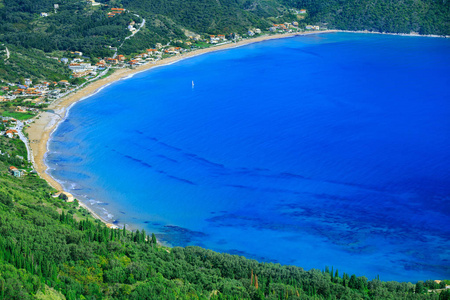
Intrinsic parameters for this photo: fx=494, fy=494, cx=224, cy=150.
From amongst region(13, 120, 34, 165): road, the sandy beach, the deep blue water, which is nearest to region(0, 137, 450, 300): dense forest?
the deep blue water

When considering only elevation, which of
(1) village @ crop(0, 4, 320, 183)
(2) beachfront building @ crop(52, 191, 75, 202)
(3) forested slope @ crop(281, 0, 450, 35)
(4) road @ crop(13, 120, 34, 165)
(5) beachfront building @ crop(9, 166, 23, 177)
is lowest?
(2) beachfront building @ crop(52, 191, 75, 202)

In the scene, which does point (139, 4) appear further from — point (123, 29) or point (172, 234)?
point (172, 234)

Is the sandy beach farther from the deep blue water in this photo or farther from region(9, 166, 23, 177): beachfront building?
region(9, 166, 23, 177): beachfront building

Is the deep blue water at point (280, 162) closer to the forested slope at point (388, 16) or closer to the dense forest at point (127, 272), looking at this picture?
the dense forest at point (127, 272)

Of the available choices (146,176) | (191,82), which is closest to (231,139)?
(146,176)

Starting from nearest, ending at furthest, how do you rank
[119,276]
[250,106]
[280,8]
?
[119,276]
[250,106]
[280,8]
